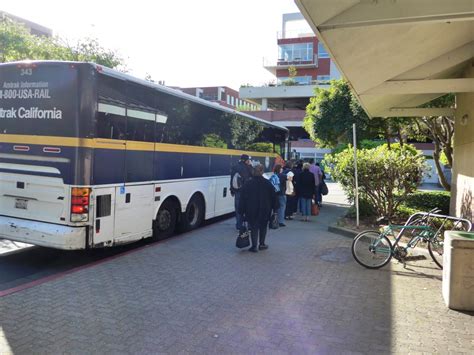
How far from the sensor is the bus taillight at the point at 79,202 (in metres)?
6.63

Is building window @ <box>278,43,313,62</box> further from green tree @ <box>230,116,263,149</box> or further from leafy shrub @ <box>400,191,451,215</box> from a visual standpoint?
green tree @ <box>230,116,263,149</box>

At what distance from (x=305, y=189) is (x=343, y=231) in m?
2.35

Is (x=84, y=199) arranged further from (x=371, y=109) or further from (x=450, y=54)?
(x=371, y=109)

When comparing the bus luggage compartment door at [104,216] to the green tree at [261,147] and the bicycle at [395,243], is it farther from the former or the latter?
the green tree at [261,147]

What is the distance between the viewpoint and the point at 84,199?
6.66 m

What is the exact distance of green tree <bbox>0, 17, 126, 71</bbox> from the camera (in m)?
21.0

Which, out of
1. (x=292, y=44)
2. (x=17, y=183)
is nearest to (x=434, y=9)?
(x=17, y=183)

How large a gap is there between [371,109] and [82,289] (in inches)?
366

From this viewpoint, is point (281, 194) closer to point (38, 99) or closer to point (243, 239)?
point (243, 239)

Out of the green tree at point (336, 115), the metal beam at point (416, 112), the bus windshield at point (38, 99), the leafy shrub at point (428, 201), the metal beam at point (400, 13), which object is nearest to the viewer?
the metal beam at point (400, 13)

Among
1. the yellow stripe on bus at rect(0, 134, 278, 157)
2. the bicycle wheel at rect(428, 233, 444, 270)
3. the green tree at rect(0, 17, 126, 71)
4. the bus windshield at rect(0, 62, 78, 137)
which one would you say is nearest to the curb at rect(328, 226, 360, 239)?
the bicycle wheel at rect(428, 233, 444, 270)

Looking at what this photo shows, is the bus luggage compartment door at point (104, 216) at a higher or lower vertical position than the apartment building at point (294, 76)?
lower

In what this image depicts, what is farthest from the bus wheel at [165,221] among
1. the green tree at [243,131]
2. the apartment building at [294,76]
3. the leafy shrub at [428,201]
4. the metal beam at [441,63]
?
the apartment building at [294,76]

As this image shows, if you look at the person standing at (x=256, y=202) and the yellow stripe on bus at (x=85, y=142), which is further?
the person standing at (x=256, y=202)
